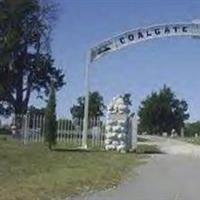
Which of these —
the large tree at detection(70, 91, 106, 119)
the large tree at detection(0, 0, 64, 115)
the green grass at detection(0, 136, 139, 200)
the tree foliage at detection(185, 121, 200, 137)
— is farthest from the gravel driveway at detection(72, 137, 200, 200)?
the tree foliage at detection(185, 121, 200, 137)

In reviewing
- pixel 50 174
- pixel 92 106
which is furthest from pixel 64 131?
pixel 92 106

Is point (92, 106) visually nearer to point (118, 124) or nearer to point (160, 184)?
point (118, 124)

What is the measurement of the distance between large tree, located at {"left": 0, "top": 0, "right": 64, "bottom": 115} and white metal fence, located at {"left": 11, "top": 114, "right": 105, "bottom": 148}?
18.8 m

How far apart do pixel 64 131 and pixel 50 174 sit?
24.3m

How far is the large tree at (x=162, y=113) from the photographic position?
10694 centimetres

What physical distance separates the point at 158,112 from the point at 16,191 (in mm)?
90698

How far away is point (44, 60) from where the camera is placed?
7300 centimetres

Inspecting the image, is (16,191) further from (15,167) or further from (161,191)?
(15,167)

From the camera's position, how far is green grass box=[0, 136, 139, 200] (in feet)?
59.8

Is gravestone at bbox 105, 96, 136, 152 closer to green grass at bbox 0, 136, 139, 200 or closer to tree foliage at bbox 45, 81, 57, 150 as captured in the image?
tree foliage at bbox 45, 81, 57, 150

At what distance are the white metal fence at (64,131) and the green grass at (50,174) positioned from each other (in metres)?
8.98

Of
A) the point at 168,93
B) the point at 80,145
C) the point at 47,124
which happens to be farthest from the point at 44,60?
the point at 168,93

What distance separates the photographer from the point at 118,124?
41906 mm

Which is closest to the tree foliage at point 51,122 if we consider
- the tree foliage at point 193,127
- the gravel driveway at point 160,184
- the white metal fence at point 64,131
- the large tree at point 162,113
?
the white metal fence at point 64,131
